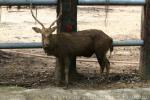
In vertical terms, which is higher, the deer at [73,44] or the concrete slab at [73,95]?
the deer at [73,44]

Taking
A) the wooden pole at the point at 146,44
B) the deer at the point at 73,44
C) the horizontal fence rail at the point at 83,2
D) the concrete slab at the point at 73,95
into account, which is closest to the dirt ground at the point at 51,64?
the wooden pole at the point at 146,44

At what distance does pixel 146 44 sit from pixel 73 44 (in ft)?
4.14

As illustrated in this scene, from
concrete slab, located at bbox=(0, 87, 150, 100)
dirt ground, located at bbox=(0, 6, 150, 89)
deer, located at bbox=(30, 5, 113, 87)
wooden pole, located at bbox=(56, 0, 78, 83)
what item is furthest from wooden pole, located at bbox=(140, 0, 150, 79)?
concrete slab, located at bbox=(0, 87, 150, 100)

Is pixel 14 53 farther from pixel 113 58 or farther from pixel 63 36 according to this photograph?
pixel 63 36

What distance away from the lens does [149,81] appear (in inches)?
325

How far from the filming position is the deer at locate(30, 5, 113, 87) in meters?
7.75

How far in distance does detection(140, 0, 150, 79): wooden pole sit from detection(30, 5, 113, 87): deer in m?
0.60

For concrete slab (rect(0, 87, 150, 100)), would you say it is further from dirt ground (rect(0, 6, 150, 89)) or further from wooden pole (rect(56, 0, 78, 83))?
wooden pole (rect(56, 0, 78, 83))

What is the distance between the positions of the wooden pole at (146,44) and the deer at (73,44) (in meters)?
0.60

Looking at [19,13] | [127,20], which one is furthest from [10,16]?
[127,20]

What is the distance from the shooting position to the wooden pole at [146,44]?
8250 mm

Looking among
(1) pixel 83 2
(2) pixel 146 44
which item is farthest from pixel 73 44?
(2) pixel 146 44

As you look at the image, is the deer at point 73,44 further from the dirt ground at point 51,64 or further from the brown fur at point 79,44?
the dirt ground at point 51,64

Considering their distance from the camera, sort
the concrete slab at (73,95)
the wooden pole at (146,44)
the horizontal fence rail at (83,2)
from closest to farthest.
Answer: the concrete slab at (73,95)
the horizontal fence rail at (83,2)
the wooden pole at (146,44)
